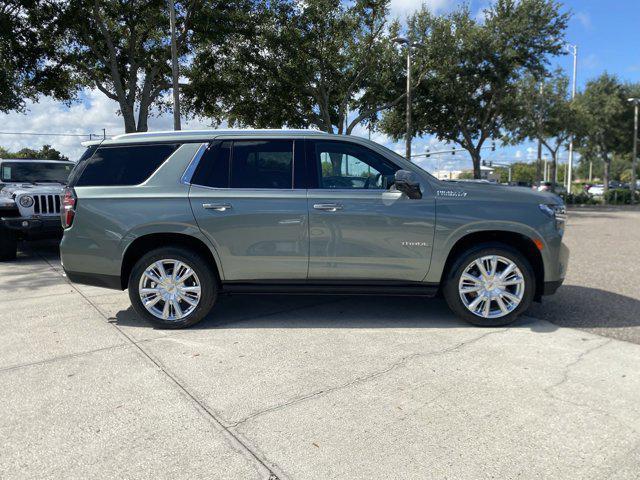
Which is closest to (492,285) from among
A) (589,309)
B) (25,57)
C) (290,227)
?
(589,309)

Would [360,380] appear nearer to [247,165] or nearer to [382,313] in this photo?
[382,313]

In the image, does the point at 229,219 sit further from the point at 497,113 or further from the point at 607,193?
the point at 607,193

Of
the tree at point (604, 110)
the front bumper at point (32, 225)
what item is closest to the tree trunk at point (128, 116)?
the front bumper at point (32, 225)

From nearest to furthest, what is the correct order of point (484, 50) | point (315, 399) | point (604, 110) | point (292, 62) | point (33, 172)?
point (315, 399)
point (33, 172)
point (292, 62)
point (484, 50)
point (604, 110)

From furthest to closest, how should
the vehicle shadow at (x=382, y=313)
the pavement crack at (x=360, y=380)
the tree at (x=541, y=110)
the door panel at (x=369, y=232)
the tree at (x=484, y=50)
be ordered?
the tree at (x=541, y=110) → the tree at (x=484, y=50) → the vehicle shadow at (x=382, y=313) → the door panel at (x=369, y=232) → the pavement crack at (x=360, y=380)

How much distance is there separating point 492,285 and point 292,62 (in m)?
15.2

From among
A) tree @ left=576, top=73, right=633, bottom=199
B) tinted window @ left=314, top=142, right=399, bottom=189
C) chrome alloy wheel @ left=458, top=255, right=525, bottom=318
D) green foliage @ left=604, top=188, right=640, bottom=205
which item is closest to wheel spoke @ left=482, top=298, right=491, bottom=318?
chrome alloy wheel @ left=458, top=255, right=525, bottom=318

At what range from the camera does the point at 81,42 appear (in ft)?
53.3

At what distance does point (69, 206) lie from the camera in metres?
4.64

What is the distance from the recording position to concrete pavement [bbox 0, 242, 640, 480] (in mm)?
2568

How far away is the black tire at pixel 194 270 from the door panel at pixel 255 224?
0.22 metres

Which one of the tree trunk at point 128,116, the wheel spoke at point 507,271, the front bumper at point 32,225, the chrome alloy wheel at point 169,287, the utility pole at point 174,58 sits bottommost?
the chrome alloy wheel at point 169,287

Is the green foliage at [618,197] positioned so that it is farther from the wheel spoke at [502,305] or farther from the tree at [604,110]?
the wheel spoke at [502,305]

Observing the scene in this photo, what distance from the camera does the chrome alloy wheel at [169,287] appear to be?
4.61m
